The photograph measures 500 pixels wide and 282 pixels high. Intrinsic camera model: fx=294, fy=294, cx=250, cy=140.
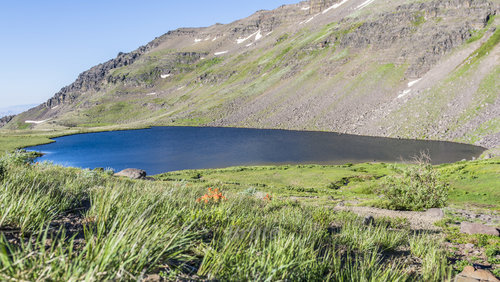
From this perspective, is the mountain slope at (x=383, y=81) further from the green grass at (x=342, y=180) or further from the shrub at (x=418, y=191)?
the shrub at (x=418, y=191)

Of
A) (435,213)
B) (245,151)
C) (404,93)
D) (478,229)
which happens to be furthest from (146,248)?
(404,93)

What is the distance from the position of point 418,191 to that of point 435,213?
255 centimetres

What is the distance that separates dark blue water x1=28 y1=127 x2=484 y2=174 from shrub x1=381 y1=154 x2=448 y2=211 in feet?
154

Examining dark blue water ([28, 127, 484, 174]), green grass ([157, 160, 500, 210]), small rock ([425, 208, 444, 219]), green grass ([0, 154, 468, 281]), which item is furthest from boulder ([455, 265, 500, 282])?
dark blue water ([28, 127, 484, 174])

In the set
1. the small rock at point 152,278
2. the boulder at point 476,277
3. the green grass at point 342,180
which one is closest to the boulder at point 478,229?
the boulder at point 476,277

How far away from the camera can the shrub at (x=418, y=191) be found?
22.4 m

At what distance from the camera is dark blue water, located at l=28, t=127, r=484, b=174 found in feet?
237

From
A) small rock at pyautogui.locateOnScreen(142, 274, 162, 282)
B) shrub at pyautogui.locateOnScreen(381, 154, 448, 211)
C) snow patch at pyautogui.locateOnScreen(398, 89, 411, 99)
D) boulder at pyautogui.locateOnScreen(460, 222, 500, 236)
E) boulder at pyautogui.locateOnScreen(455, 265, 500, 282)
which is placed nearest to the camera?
small rock at pyautogui.locateOnScreen(142, 274, 162, 282)

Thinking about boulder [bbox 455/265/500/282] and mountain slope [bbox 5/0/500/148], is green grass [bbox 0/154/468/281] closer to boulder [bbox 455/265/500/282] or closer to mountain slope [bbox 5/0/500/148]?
boulder [bbox 455/265/500/282]

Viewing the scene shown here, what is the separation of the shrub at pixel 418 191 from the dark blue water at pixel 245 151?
154 feet

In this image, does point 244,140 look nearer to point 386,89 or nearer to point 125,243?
point 386,89

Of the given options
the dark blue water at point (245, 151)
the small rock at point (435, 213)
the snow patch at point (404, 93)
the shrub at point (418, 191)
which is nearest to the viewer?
the small rock at point (435, 213)

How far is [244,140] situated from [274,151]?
22655 mm

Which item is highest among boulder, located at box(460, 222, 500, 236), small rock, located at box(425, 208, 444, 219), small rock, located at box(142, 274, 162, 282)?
small rock, located at box(142, 274, 162, 282)
